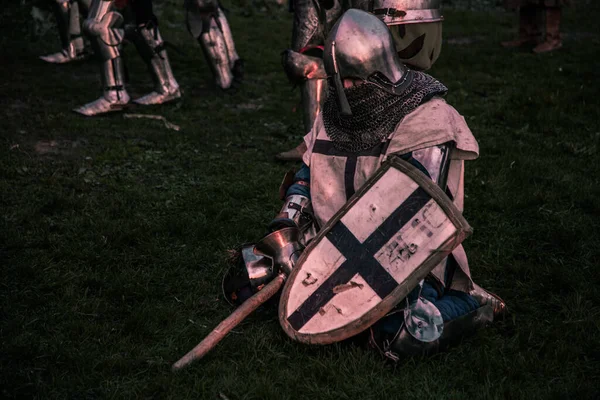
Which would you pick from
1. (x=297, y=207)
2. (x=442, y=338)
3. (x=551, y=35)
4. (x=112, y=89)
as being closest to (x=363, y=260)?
(x=442, y=338)

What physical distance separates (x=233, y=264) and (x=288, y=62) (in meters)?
2.05

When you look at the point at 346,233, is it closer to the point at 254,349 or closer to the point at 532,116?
the point at 254,349

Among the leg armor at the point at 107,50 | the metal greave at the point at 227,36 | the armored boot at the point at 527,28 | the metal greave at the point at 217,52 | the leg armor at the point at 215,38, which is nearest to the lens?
the leg armor at the point at 107,50

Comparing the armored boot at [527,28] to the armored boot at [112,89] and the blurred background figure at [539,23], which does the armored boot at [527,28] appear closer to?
the blurred background figure at [539,23]

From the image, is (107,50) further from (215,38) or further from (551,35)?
(551,35)

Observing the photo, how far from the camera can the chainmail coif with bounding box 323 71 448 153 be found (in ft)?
9.17

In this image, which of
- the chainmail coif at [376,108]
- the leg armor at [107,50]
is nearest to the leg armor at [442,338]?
the chainmail coif at [376,108]

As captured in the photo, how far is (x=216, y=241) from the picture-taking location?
155 inches

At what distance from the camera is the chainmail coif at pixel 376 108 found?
279 centimetres

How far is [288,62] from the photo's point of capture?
4742 mm

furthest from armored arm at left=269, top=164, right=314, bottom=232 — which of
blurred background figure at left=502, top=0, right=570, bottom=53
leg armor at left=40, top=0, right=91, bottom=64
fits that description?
Result: blurred background figure at left=502, top=0, right=570, bottom=53

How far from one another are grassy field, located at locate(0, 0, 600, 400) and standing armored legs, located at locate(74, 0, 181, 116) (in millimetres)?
179

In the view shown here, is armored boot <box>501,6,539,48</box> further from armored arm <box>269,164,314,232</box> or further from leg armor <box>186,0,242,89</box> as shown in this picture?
armored arm <box>269,164,314,232</box>

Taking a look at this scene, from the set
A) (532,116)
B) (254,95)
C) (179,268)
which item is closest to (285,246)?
(179,268)
